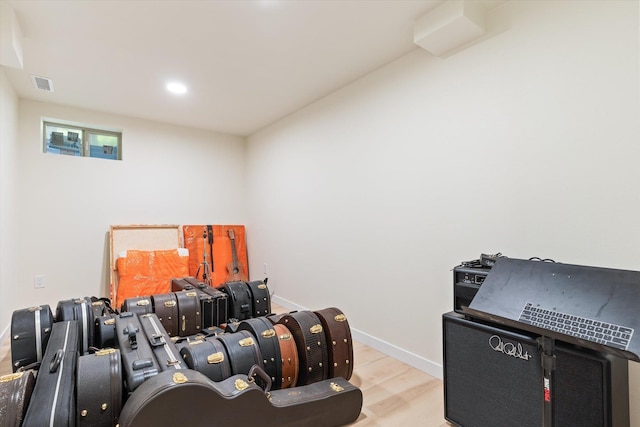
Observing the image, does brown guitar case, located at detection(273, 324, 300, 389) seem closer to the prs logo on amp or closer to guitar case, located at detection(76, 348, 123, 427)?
guitar case, located at detection(76, 348, 123, 427)

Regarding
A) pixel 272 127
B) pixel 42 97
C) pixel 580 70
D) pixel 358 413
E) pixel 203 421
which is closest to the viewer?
pixel 203 421

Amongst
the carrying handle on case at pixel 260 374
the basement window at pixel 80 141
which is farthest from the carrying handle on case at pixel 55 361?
the basement window at pixel 80 141

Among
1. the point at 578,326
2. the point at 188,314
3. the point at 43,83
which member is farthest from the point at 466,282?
the point at 43,83

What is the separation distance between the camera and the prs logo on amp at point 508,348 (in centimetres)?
137

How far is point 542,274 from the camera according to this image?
4.30ft

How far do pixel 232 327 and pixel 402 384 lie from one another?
1253 millimetres

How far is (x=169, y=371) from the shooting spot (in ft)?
4.46

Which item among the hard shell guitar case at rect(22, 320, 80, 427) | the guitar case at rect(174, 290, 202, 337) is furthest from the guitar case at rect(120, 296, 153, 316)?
the hard shell guitar case at rect(22, 320, 80, 427)

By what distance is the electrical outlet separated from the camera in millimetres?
3574

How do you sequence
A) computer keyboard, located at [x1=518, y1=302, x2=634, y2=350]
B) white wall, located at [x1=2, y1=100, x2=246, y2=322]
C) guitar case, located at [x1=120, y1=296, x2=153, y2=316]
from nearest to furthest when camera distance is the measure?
computer keyboard, located at [x1=518, y1=302, x2=634, y2=350] < guitar case, located at [x1=120, y1=296, x2=153, y2=316] < white wall, located at [x1=2, y1=100, x2=246, y2=322]

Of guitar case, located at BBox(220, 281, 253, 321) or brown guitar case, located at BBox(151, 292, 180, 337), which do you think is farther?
guitar case, located at BBox(220, 281, 253, 321)

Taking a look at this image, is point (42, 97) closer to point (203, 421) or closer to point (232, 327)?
point (232, 327)

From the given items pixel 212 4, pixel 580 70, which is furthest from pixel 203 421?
pixel 580 70

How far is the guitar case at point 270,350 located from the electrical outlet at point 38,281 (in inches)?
126
